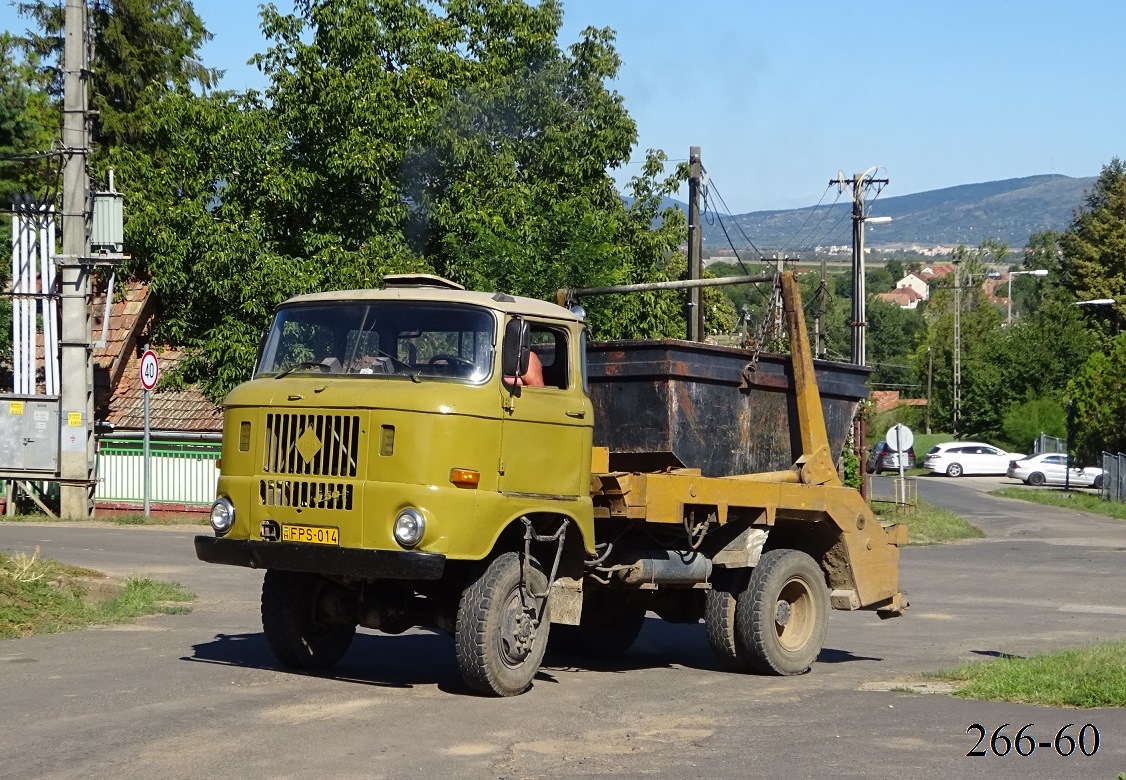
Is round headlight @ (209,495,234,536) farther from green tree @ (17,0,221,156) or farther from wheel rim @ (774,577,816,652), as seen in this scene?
green tree @ (17,0,221,156)

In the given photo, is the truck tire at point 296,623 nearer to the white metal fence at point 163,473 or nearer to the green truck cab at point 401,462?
the green truck cab at point 401,462

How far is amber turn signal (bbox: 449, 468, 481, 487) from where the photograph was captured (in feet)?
29.4

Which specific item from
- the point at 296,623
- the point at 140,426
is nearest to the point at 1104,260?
the point at 140,426

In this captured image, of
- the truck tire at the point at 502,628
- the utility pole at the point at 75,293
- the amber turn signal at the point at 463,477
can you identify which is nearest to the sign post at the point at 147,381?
the utility pole at the point at 75,293

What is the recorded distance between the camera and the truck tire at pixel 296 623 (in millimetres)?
9984

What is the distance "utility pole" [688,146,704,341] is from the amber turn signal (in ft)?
65.2

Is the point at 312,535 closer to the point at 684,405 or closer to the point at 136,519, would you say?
the point at 684,405

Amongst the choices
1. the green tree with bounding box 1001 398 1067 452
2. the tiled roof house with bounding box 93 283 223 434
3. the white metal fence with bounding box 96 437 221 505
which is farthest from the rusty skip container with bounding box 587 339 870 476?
the green tree with bounding box 1001 398 1067 452

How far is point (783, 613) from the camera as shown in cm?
1152

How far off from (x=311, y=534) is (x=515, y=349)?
1719mm

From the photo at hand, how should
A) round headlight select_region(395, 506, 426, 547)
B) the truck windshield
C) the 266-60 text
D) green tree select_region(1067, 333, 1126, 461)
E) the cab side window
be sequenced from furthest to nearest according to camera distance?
green tree select_region(1067, 333, 1126, 461) < the cab side window < the truck windshield < round headlight select_region(395, 506, 426, 547) < the 266-60 text

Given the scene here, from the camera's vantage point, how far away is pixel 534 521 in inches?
384

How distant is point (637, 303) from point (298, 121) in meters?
8.04

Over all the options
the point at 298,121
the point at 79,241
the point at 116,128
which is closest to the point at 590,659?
the point at 79,241
